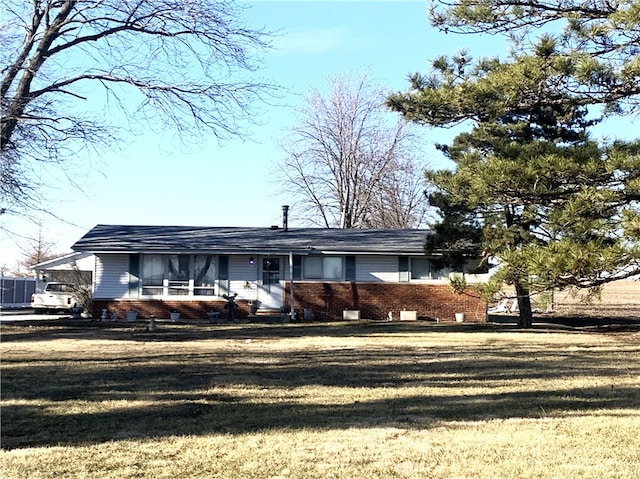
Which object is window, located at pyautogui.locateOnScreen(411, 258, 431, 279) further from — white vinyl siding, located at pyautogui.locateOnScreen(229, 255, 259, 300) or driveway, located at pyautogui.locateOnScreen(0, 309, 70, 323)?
driveway, located at pyautogui.locateOnScreen(0, 309, 70, 323)

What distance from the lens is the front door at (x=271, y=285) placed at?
2705 cm

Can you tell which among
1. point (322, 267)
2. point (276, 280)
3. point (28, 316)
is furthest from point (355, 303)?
point (28, 316)

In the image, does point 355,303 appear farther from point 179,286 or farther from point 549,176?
point 549,176

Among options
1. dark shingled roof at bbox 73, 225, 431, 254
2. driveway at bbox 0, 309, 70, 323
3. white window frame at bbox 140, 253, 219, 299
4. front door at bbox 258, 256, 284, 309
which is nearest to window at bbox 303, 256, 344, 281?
dark shingled roof at bbox 73, 225, 431, 254

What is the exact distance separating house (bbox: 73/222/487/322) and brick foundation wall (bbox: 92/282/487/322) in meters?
0.04

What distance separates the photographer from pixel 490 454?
5859mm

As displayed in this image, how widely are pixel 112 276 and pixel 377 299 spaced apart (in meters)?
10.2

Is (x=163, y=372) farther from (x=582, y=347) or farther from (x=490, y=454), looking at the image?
(x=582, y=347)

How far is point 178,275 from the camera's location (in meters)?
26.9

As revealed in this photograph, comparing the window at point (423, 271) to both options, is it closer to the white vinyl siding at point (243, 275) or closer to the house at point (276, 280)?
the house at point (276, 280)

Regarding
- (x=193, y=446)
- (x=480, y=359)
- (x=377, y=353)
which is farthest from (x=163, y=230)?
(x=193, y=446)

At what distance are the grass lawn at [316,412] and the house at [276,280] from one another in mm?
10973

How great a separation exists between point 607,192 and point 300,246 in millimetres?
18386

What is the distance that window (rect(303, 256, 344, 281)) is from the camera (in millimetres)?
27172
